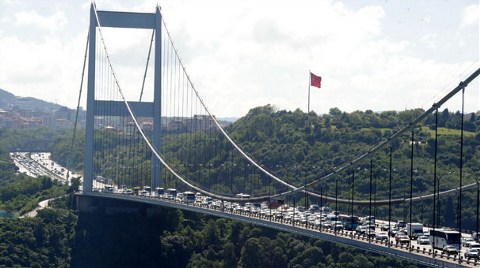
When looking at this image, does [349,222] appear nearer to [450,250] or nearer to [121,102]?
[450,250]

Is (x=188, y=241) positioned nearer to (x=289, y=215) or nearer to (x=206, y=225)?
(x=206, y=225)

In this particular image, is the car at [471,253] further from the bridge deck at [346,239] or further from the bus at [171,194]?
the bus at [171,194]

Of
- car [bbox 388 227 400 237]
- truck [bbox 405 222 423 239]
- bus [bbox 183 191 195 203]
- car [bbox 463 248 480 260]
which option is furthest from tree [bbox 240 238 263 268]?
car [bbox 463 248 480 260]

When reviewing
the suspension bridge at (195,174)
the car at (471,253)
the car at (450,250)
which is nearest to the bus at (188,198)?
the suspension bridge at (195,174)

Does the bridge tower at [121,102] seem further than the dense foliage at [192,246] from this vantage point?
Yes

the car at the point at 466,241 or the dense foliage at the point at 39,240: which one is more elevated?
the car at the point at 466,241

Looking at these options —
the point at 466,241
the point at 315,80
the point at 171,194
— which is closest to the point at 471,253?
the point at 466,241
